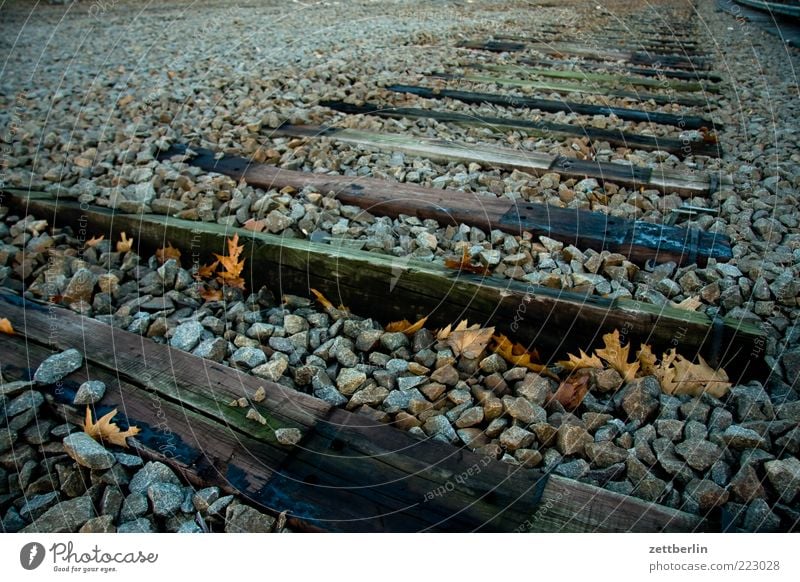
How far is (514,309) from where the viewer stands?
89.2 inches

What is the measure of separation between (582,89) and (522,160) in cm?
240

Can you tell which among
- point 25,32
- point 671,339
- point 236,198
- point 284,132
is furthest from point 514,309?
point 25,32

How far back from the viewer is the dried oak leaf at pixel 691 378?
1998 millimetres

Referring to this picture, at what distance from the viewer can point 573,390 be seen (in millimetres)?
2068

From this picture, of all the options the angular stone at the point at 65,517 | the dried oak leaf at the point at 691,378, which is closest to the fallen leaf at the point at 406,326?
the dried oak leaf at the point at 691,378

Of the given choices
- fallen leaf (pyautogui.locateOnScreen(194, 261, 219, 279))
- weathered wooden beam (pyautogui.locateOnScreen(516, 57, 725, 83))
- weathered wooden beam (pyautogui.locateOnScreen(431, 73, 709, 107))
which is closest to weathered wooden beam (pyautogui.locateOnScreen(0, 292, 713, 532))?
fallen leaf (pyautogui.locateOnScreen(194, 261, 219, 279))

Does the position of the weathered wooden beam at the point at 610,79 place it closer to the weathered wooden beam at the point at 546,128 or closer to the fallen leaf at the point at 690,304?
the weathered wooden beam at the point at 546,128

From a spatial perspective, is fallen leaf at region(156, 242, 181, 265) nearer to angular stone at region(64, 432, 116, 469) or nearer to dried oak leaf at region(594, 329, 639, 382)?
angular stone at region(64, 432, 116, 469)

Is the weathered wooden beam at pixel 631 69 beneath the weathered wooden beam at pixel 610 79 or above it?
above

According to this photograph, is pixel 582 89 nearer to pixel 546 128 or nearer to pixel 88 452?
pixel 546 128

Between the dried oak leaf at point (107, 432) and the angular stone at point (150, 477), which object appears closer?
the angular stone at point (150, 477)

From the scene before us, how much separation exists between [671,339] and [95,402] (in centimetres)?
202

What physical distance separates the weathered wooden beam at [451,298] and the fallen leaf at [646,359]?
4 cm

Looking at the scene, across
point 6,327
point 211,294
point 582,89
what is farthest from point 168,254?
point 582,89
